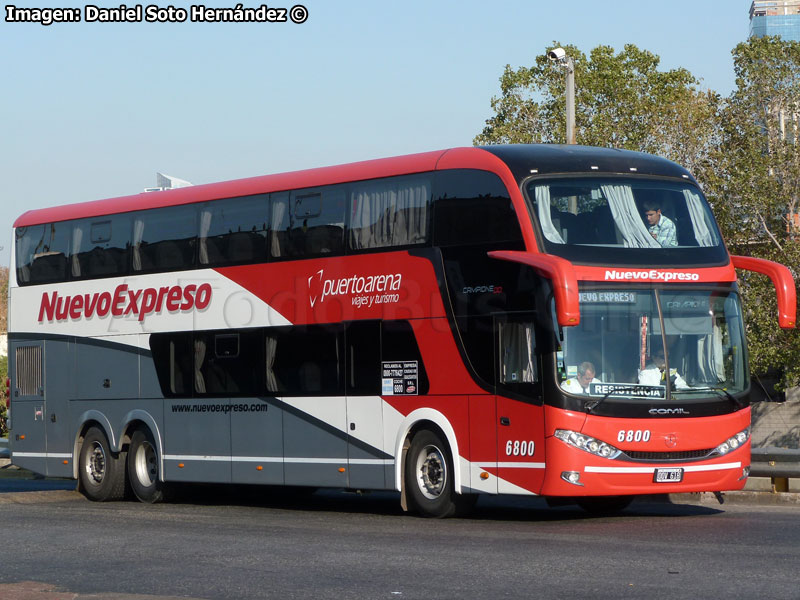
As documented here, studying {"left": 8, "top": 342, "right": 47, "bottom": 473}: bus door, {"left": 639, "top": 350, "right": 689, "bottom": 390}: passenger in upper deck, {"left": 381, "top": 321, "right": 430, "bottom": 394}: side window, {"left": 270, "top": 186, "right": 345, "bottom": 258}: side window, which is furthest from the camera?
{"left": 8, "top": 342, "right": 47, "bottom": 473}: bus door

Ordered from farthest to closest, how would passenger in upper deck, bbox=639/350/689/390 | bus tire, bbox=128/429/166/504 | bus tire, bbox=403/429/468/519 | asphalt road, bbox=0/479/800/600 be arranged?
bus tire, bbox=128/429/166/504 < bus tire, bbox=403/429/468/519 < passenger in upper deck, bbox=639/350/689/390 < asphalt road, bbox=0/479/800/600

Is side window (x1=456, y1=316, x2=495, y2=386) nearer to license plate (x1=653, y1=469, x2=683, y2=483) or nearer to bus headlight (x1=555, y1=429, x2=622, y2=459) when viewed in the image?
bus headlight (x1=555, y1=429, x2=622, y2=459)

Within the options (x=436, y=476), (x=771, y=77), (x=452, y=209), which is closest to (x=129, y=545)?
(x=436, y=476)

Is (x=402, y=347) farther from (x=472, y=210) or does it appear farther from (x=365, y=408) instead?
(x=472, y=210)

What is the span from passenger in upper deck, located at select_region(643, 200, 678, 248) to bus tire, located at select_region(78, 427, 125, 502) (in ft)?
29.8

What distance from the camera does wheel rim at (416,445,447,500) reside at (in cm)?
1609

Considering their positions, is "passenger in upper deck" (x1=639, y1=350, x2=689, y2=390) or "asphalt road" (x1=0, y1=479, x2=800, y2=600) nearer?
"asphalt road" (x1=0, y1=479, x2=800, y2=600)

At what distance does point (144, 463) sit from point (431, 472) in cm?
582

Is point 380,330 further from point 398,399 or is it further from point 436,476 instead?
point 436,476

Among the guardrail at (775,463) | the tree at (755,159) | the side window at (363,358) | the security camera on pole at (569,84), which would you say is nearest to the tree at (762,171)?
the tree at (755,159)

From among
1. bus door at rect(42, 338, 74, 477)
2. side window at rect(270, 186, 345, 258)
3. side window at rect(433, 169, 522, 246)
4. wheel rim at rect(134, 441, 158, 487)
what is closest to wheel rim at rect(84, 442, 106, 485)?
bus door at rect(42, 338, 74, 477)

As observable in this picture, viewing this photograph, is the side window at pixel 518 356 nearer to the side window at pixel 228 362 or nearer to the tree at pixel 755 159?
the side window at pixel 228 362

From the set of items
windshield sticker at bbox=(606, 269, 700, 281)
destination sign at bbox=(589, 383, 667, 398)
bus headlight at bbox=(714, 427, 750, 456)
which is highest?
windshield sticker at bbox=(606, 269, 700, 281)

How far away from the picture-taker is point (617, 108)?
53.6 m
